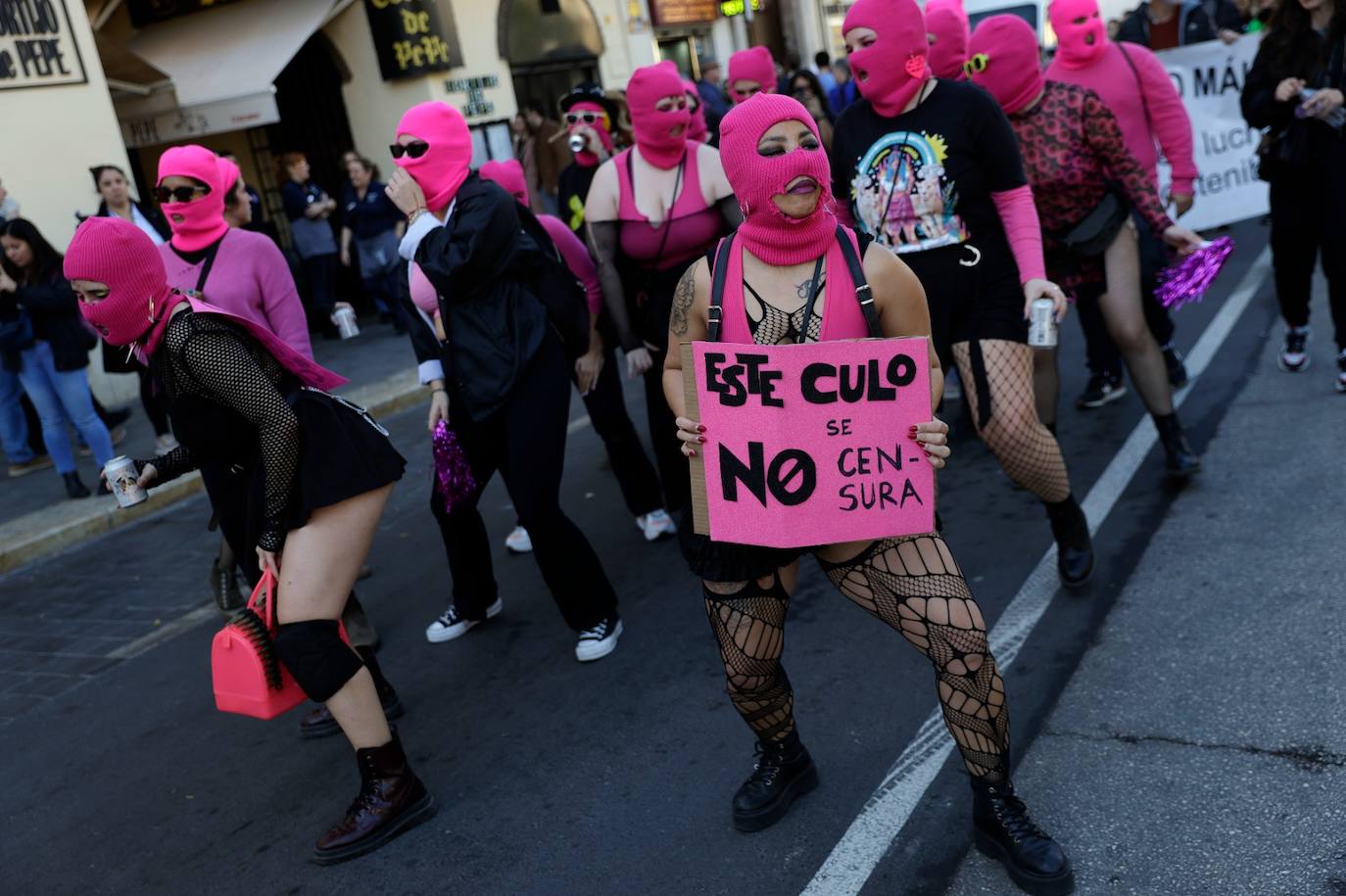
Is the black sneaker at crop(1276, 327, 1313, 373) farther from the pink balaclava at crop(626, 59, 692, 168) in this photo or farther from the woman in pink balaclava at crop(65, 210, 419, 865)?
the woman in pink balaclava at crop(65, 210, 419, 865)

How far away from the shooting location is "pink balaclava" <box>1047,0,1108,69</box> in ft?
18.1

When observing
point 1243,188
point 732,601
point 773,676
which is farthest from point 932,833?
point 1243,188

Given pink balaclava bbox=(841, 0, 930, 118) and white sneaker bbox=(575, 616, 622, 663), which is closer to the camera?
pink balaclava bbox=(841, 0, 930, 118)

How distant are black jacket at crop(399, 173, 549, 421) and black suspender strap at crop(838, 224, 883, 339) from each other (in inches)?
62.6

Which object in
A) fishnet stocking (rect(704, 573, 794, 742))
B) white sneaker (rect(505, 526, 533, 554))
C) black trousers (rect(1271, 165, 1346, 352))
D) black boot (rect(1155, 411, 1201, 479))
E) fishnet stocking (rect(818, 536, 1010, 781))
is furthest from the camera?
white sneaker (rect(505, 526, 533, 554))

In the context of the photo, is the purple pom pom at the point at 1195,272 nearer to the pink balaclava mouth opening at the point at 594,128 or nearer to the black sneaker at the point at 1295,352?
the black sneaker at the point at 1295,352

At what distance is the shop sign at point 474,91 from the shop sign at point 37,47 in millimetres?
5313

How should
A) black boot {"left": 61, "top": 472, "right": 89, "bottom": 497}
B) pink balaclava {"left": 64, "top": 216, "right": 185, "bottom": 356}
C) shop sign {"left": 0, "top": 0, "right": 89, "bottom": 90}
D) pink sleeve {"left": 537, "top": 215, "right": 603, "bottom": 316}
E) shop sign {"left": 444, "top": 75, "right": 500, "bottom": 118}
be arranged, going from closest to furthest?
pink balaclava {"left": 64, "top": 216, "right": 185, "bottom": 356} < pink sleeve {"left": 537, "top": 215, "right": 603, "bottom": 316} < black boot {"left": 61, "top": 472, "right": 89, "bottom": 497} < shop sign {"left": 0, "top": 0, "right": 89, "bottom": 90} < shop sign {"left": 444, "top": 75, "right": 500, "bottom": 118}

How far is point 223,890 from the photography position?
11.2 ft

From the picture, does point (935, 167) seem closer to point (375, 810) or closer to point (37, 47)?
Answer: point (375, 810)

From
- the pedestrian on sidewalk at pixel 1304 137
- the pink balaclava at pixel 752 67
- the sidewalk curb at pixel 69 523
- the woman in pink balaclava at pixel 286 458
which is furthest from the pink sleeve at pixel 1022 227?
the sidewalk curb at pixel 69 523

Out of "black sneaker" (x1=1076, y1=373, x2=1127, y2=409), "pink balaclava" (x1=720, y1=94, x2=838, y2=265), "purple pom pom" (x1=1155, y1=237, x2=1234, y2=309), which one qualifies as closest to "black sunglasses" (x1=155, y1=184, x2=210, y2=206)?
"pink balaclava" (x1=720, y1=94, x2=838, y2=265)

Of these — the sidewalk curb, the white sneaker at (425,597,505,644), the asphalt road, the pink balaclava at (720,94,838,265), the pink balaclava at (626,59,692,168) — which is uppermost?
the pink balaclava at (626,59,692,168)

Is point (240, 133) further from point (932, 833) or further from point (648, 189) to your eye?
point (932, 833)
